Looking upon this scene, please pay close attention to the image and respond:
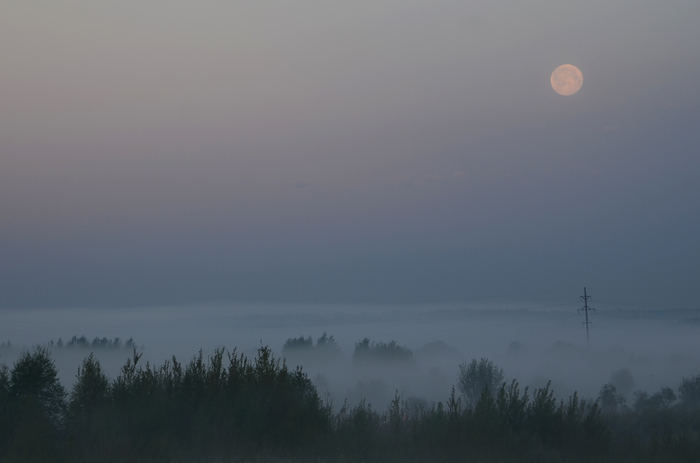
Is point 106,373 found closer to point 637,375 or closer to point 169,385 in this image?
point 169,385

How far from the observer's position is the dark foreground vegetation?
1261 cm

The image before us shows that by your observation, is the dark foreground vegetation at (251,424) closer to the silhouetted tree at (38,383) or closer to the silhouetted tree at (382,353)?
the silhouetted tree at (38,383)

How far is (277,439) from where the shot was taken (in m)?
13.8

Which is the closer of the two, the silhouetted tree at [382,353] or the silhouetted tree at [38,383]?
the silhouetted tree at [38,383]

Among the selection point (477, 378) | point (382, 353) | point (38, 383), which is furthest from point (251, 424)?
point (382, 353)

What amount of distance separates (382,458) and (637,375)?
16753cm

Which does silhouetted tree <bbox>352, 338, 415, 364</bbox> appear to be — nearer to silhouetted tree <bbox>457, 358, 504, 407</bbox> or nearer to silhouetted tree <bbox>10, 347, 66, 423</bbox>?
silhouetted tree <bbox>457, 358, 504, 407</bbox>

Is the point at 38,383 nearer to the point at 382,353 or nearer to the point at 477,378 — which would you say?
the point at 477,378

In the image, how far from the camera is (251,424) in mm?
13914

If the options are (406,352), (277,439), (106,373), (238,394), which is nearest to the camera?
(277,439)

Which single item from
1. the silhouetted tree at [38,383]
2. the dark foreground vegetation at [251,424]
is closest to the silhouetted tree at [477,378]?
the dark foreground vegetation at [251,424]

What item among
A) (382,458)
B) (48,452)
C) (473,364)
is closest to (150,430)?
(48,452)

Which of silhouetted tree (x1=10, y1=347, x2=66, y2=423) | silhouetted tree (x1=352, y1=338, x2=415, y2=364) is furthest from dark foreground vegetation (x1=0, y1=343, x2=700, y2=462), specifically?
silhouetted tree (x1=352, y1=338, x2=415, y2=364)

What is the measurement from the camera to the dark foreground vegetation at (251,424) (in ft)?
41.4
